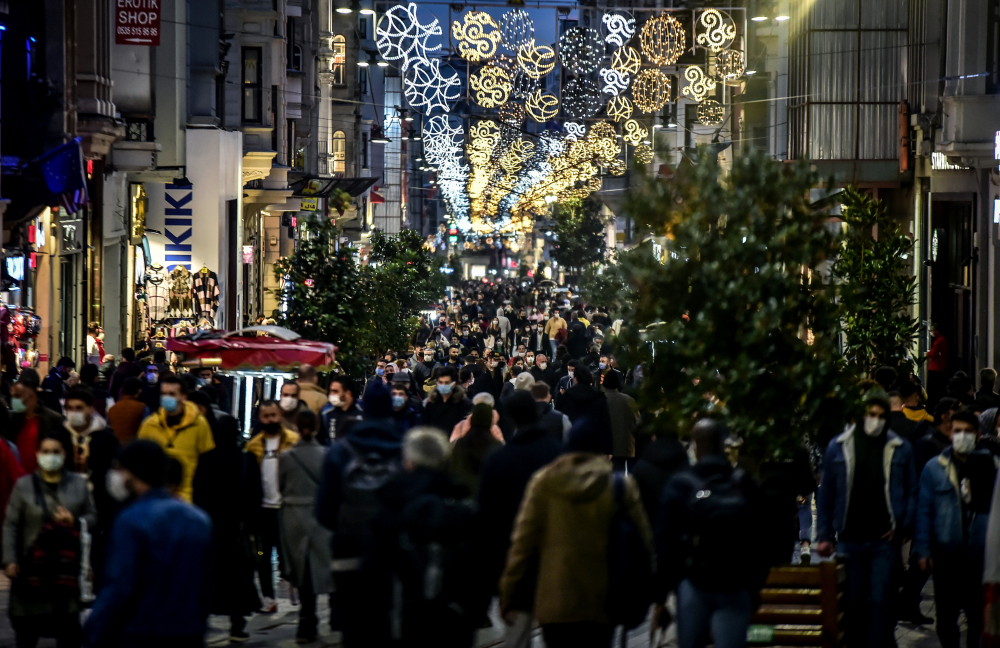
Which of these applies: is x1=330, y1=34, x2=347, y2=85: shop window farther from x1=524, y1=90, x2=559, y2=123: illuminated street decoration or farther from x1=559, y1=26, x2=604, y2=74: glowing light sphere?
x1=524, y1=90, x2=559, y2=123: illuminated street decoration

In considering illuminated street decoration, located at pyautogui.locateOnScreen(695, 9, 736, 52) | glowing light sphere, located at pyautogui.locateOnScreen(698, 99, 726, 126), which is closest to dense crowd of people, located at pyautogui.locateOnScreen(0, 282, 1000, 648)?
illuminated street decoration, located at pyautogui.locateOnScreen(695, 9, 736, 52)

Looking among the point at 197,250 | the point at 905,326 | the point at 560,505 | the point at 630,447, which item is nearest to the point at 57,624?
the point at 560,505

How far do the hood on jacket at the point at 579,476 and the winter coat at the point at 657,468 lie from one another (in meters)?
2.25

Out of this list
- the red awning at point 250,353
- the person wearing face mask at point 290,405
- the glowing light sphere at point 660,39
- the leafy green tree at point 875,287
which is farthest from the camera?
Answer: the glowing light sphere at point 660,39

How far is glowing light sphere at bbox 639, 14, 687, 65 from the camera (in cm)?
2553

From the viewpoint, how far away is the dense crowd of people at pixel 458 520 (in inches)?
259

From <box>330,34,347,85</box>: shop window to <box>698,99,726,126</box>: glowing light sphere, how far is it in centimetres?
1601

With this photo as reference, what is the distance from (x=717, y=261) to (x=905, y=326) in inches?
427


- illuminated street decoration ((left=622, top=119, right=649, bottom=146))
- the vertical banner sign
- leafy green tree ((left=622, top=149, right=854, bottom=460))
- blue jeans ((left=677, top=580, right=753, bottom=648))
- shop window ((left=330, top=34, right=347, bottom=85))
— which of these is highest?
shop window ((left=330, top=34, right=347, bottom=85))

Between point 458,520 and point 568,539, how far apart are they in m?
0.54

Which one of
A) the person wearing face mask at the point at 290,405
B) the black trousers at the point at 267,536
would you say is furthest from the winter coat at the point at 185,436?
the person wearing face mask at the point at 290,405

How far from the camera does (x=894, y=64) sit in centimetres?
2680

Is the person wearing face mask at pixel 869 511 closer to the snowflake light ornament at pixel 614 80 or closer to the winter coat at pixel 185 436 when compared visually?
the winter coat at pixel 185 436

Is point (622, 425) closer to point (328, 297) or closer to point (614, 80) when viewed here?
point (328, 297)
